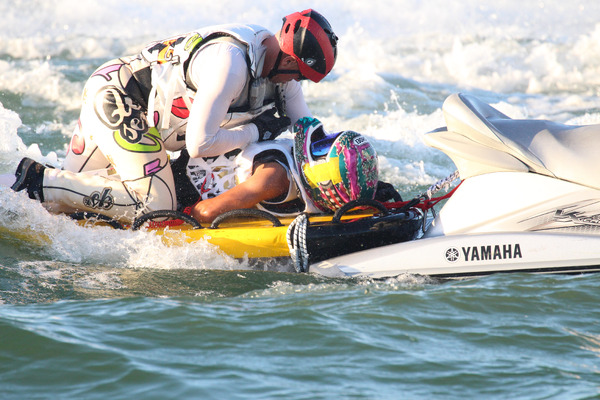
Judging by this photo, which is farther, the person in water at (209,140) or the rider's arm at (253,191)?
the rider's arm at (253,191)

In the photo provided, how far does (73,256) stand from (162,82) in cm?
118

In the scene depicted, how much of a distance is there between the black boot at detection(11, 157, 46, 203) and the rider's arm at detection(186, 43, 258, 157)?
1.04m

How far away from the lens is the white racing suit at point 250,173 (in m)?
4.15

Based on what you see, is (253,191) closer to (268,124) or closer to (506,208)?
(268,124)

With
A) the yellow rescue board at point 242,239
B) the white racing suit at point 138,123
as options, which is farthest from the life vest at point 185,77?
the yellow rescue board at point 242,239

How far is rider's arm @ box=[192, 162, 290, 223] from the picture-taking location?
4.07 m

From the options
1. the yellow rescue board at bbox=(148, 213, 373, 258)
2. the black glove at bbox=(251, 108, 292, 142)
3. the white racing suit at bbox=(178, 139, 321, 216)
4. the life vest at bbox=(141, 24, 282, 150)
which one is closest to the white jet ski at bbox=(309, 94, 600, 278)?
the yellow rescue board at bbox=(148, 213, 373, 258)

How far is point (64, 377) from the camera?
2.52 metres

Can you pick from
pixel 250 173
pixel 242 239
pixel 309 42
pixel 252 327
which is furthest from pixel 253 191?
pixel 252 327

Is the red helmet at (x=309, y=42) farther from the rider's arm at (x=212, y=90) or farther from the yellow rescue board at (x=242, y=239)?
the yellow rescue board at (x=242, y=239)

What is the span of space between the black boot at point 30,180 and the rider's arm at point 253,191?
3.33ft

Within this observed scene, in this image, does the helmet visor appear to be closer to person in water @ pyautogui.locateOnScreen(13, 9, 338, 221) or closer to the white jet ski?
person in water @ pyautogui.locateOnScreen(13, 9, 338, 221)

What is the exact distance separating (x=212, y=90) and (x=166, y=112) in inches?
20.2

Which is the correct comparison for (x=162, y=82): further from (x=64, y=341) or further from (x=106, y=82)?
(x=64, y=341)
